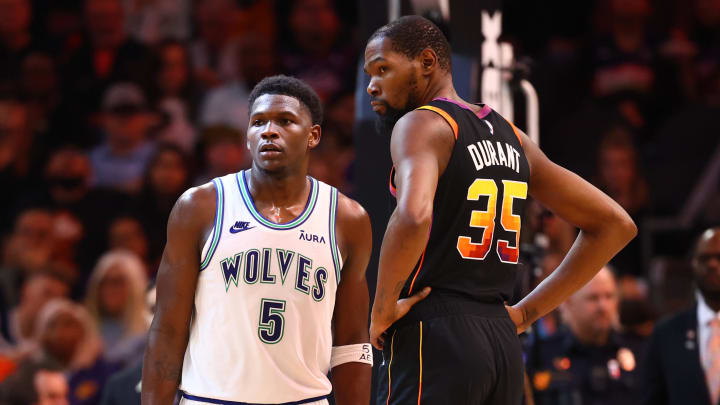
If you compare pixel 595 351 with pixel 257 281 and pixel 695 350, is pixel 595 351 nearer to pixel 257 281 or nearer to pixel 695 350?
pixel 695 350

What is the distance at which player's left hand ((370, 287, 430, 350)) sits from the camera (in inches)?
136

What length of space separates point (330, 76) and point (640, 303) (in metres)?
4.17

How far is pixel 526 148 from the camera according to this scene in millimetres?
3924

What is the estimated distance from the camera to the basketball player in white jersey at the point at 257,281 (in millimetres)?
3738

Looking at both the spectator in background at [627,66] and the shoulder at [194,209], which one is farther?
the spectator in background at [627,66]

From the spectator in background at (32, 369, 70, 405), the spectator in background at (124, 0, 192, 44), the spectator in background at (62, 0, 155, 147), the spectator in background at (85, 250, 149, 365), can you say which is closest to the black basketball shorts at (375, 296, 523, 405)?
the spectator in background at (32, 369, 70, 405)

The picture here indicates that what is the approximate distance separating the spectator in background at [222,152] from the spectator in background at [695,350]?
4440mm

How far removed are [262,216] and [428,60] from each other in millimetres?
831

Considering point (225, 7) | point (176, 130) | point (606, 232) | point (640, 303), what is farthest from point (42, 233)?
point (606, 232)

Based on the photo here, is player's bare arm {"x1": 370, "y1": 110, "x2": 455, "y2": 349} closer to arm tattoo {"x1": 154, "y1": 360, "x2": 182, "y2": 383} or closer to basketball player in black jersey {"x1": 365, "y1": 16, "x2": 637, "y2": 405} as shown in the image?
basketball player in black jersey {"x1": 365, "y1": 16, "x2": 637, "y2": 405}

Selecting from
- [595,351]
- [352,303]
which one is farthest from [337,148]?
[352,303]

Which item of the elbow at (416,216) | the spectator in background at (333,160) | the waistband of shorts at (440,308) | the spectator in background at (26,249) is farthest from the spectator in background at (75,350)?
the elbow at (416,216)

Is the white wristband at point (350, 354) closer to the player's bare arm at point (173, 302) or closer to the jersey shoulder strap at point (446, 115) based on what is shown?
the player's bare arm at point (173, 302)

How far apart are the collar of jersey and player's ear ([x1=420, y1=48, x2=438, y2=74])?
Result: 677 millimetres
